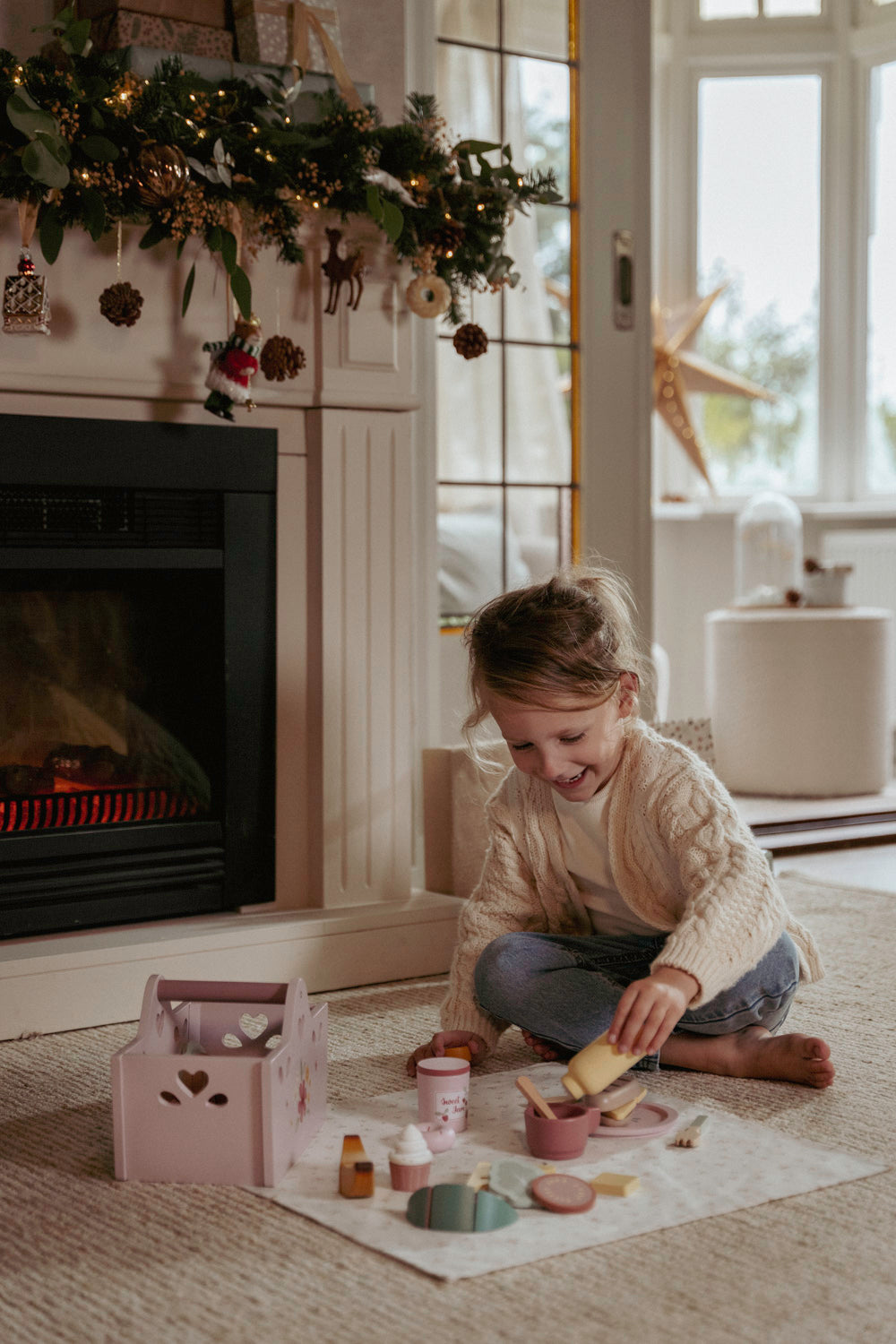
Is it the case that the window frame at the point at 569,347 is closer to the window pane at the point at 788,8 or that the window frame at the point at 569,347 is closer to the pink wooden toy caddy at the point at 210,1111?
the pink wooden toy caddy at the point at 210,1111

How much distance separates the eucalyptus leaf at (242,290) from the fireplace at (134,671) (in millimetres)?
188

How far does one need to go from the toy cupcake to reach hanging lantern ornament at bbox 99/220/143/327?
1124 mm

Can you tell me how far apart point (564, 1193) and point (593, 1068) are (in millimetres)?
124

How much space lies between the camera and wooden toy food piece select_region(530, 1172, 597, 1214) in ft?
4.12

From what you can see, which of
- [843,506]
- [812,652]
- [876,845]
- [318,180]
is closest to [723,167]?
[843,506]

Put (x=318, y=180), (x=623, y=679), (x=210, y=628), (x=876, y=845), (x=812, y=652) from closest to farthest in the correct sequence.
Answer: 1. (x=623, y=679)
2. (x=318, y=180)
3. (x=210, y=628)
4. (x=876, y=845)
5. (x=812, y=652)

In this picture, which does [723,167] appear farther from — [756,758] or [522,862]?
[522,862]

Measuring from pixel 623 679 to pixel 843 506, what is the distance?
3.41 m

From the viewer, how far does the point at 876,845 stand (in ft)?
11.0

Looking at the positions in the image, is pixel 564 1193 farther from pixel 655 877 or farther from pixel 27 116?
pixel 27 116

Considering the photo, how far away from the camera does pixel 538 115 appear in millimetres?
2898

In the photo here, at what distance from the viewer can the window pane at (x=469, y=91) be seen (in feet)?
8.96

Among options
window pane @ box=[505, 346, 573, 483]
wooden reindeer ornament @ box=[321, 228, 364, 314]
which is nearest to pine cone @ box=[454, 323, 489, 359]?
wooden reindeer ornament @ box=[321, 228, 364, 314]

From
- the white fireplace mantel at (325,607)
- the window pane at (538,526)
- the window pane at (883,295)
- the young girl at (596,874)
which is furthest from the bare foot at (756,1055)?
the window pane at (883,295)
